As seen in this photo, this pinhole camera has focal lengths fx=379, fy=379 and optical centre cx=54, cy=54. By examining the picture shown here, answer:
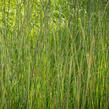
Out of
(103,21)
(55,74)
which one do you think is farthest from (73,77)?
(103,21)

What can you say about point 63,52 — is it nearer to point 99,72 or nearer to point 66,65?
point 66,65

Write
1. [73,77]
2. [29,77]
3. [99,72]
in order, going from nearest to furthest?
[29,77]
[73,77]
[99,72]

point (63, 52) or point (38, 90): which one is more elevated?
point (63, 52)

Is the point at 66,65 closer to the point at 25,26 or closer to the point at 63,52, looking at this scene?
the point at 63,52

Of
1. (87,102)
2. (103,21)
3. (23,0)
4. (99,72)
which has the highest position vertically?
(23,0)

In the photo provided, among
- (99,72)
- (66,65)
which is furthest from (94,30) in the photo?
(66,65)

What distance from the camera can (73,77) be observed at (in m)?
2.45

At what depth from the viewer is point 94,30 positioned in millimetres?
2652

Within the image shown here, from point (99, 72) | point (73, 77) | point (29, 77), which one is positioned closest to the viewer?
point (29, 77)

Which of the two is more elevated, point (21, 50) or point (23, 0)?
point (23, 0)

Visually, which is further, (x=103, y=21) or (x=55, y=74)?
(x=103, y=21)

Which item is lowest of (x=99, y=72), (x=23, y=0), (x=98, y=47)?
(x=99, y=72)

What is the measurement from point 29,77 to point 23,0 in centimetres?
53

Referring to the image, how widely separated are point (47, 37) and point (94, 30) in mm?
437
